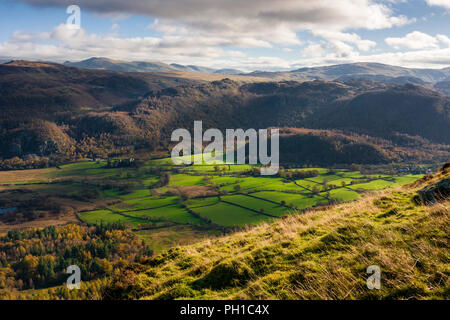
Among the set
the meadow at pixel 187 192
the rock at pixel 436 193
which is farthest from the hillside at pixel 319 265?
the meadow at pixel 187 192

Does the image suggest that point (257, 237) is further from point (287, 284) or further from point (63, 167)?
point (63, 167)

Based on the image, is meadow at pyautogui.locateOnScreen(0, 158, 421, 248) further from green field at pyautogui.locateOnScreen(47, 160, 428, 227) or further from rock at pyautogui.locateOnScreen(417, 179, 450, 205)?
rock at pyautogui.locateOnScreen(417, 179, 450, 205)

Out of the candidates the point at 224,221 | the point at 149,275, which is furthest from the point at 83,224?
the point at 149,275

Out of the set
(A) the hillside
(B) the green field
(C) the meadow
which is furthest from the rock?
(B) the green field


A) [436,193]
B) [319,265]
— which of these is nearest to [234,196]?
[436,193]

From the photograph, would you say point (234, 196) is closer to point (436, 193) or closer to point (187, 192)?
point (187, 192)
